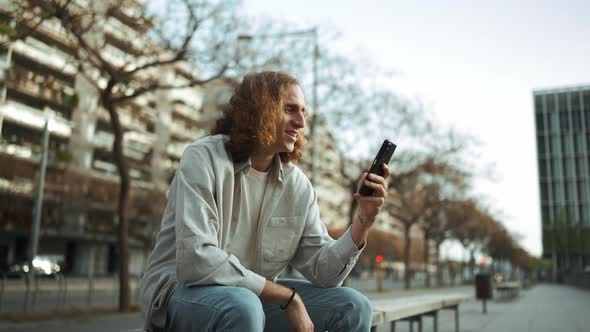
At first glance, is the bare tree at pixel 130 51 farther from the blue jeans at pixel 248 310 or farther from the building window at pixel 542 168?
the building window at pixel 542 168

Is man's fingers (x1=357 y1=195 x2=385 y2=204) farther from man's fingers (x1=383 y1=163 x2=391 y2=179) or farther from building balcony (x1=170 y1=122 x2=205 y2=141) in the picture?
building balcony (x1=170 y1=122 x2=205 y2=141)

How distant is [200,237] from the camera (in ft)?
6.32

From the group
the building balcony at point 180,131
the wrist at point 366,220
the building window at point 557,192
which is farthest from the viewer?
the building window at point 557,192

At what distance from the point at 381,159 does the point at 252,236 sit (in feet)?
2.12

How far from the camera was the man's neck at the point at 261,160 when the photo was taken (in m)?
2.39

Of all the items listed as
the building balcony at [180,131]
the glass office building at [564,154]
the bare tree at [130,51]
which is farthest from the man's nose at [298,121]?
the glass office building at [564,154]

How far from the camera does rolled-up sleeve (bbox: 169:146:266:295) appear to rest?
6.25ft

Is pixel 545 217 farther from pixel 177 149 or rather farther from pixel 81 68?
pixel 81 68

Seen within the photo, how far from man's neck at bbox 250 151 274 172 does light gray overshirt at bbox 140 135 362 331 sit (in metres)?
0.04

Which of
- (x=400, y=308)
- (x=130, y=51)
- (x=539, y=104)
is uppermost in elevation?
(x=539, y=104)

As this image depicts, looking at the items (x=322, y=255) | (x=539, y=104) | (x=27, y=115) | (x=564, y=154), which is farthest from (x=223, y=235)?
(x=539, y=104)

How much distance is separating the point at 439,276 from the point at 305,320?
150ft

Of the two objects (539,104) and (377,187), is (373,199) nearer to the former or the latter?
(377,187)

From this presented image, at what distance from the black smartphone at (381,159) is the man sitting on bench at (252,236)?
3cm
